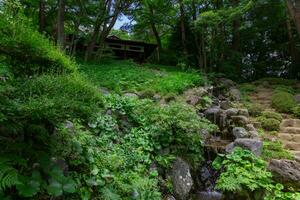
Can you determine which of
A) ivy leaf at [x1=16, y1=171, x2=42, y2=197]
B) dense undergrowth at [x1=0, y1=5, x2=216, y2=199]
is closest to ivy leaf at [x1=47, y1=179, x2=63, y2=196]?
dense undergrowth at [x1=0, y1=5, x2=216, y2=199]

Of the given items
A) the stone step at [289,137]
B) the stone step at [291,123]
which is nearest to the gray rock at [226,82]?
the stone step at [291,123]

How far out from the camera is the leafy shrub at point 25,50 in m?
3.33

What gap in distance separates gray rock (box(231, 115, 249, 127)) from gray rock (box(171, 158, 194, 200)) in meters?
2.94

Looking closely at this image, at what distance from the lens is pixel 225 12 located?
12.8m

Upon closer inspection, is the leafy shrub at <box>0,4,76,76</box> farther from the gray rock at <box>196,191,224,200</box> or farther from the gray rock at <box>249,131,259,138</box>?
the gray rock at <box>249,131,259,138</box>

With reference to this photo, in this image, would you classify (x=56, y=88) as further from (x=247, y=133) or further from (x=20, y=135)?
(x=247, y=133)

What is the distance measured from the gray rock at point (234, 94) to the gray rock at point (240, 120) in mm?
2748

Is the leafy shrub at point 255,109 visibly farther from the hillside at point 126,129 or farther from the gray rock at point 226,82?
the gray rock at point 226,82

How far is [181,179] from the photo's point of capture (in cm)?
573

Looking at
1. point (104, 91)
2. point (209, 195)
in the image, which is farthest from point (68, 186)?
point (104, 91)

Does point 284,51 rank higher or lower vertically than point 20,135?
higher

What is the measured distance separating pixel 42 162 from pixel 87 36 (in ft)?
39.2

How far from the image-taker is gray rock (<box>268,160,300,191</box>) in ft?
18.8

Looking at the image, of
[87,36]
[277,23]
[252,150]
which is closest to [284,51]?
[277,23]
